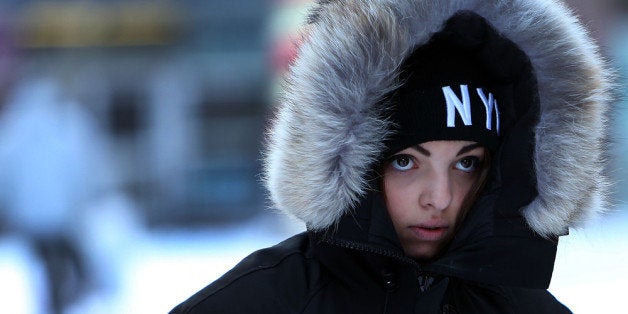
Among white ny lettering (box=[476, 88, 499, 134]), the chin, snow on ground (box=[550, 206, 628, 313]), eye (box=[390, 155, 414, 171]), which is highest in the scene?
white ny lettering (box=[476, 88, 499, 134])

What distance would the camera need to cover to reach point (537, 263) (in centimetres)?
197

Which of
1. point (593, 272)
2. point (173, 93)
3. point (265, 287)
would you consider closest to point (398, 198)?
point (265, 287)

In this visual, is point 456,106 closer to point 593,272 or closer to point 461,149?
point 461,149

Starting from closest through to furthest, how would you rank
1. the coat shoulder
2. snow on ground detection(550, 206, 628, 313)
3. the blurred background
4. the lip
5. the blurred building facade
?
the coat shoulder → the lip → snow on ground detection(550, 206, 628, 313) → the blurred background → the blurred building facade

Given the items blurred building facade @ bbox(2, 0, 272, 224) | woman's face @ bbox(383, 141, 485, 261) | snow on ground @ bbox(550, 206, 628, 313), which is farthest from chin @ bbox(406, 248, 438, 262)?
blurred building facade @ bbox(2, 0, 272, 224)

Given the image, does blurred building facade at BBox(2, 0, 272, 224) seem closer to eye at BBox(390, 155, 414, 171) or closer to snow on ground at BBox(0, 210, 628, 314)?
snow on ground at BBox(0, 210, 628, 314)

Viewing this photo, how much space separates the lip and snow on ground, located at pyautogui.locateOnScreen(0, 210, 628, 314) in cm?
245

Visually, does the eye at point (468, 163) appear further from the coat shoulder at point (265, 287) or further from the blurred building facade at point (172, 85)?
the blurred building facade at point (172, 85)

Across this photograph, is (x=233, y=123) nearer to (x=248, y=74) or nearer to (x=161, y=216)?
(x=248, y=74)

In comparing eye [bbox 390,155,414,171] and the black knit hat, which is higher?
the black knit hat

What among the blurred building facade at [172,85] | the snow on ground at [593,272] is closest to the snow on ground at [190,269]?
the snow on ground at [593,272]

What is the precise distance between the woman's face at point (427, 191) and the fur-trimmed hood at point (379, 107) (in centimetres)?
7

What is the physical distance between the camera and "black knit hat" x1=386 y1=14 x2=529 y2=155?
76.6 inches

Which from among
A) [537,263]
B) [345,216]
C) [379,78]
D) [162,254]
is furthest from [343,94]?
[162,254]
